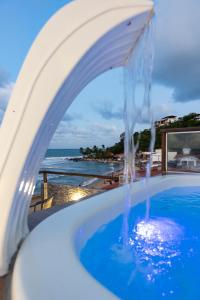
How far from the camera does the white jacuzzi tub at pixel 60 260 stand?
50.1 inches

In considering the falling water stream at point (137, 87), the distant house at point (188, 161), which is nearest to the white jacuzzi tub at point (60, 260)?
the falling water stream at point (137, 87)

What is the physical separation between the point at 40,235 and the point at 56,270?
0.62m

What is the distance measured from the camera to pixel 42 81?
5.50 feet

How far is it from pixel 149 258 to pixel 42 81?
6.56 ft

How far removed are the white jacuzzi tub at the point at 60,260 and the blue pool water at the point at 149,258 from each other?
219 mm

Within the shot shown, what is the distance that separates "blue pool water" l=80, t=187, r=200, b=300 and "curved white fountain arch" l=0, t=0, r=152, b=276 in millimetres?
930

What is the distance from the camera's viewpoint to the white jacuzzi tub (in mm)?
1271

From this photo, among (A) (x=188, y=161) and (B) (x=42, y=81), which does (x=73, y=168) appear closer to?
(A) (x=188, y=161)

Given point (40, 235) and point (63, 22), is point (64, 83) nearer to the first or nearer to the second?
point (63, 22)

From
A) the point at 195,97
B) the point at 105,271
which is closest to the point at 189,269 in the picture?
the point at 105,271

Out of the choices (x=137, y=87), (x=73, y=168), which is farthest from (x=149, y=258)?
(x=73, y=168)

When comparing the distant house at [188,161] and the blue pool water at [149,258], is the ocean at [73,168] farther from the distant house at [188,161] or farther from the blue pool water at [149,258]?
the distant house at [188,161]

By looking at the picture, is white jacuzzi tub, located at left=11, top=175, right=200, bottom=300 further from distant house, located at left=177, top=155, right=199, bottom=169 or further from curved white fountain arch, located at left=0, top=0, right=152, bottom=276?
distant house, located at left=177, top=155, right=199, bottom=169

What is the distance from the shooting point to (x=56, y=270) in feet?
4.87
